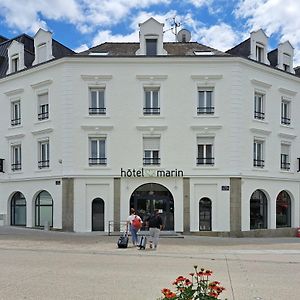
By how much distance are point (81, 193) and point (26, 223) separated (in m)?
5.15

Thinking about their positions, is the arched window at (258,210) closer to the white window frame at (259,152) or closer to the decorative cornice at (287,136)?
the white window frame at (259,152)

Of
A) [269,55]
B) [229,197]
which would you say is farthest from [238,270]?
[269,55]

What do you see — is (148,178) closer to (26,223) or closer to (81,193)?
(81,193)

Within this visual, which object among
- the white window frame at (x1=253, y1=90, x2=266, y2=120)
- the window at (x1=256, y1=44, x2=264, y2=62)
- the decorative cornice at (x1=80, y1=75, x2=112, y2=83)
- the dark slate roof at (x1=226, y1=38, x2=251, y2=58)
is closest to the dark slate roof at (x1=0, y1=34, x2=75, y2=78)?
the decorative cornice at (x1=80, y1=75, x2=112, y2=83)

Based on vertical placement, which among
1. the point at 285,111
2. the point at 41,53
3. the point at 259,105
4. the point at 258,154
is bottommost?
the point at 258,154

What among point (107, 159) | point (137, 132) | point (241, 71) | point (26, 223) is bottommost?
point (26, 223)

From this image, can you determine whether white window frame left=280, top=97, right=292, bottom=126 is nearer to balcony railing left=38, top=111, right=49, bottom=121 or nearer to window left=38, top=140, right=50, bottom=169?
balcony railing left=38, top=111, right=49, bottom=121

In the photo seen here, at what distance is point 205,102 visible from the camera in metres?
27.1

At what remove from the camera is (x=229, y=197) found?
2636cm

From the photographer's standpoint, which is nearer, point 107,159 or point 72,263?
point 72,263

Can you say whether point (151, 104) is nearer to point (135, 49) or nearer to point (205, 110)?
point (205, 110)

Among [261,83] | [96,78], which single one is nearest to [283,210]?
[261,83]

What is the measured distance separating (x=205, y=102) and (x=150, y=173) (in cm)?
560

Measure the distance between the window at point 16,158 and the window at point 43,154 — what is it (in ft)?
6.72
